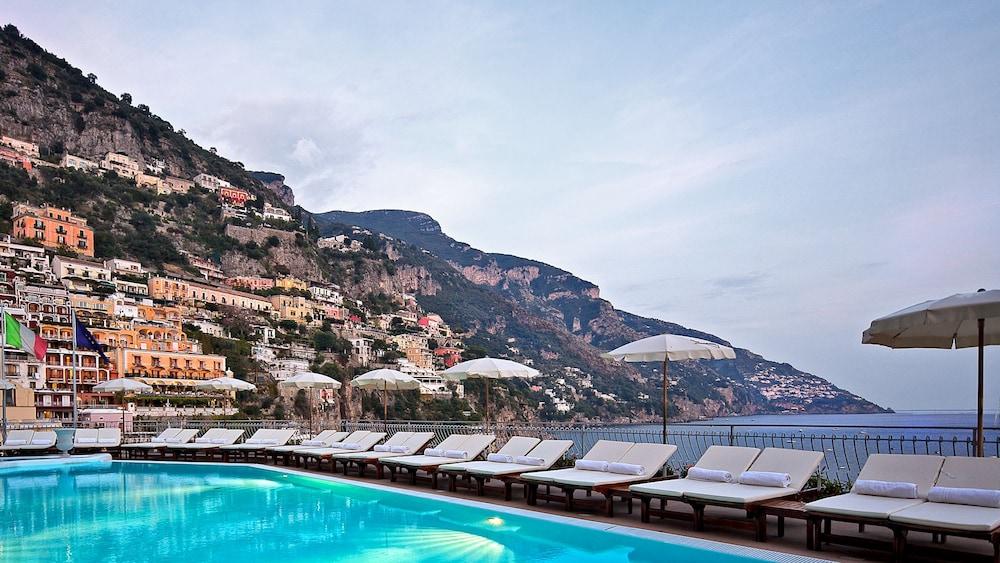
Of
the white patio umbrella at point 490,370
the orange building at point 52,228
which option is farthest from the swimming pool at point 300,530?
the orange building at point 52,228

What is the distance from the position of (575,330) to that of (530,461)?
130m

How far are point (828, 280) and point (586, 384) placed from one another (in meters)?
74.8

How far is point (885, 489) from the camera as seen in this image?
211 inches

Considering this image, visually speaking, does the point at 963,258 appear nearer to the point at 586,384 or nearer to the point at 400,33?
the point at 400,33

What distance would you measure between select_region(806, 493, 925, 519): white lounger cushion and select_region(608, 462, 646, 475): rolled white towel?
6.99 ft

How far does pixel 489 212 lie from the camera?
4953 cm

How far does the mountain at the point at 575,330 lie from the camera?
9312 centimetres

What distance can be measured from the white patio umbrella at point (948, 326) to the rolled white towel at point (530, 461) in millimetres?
3848

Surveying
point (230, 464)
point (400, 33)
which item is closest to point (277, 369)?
point (400, 33)

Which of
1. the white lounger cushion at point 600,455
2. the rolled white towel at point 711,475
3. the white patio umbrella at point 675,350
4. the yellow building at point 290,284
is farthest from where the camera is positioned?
the yellow building at point 290,284

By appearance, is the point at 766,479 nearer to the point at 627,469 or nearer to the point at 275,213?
the point at 627,469

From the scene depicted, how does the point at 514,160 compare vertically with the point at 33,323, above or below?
above

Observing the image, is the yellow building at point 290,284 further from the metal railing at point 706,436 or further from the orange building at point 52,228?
the metal railing at point 706,436

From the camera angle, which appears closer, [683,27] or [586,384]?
[683,27]
